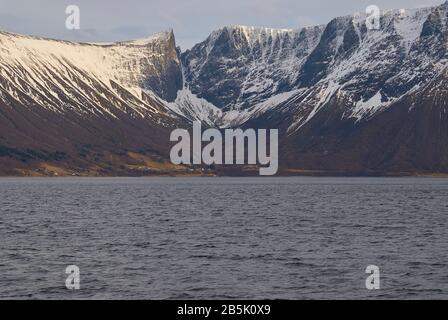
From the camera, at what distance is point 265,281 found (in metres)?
69.6

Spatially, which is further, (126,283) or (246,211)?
(246,211)

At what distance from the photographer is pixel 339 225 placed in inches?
5017

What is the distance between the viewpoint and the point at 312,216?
148 metres

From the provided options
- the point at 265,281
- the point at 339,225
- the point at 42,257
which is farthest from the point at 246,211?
the point at 265,281
